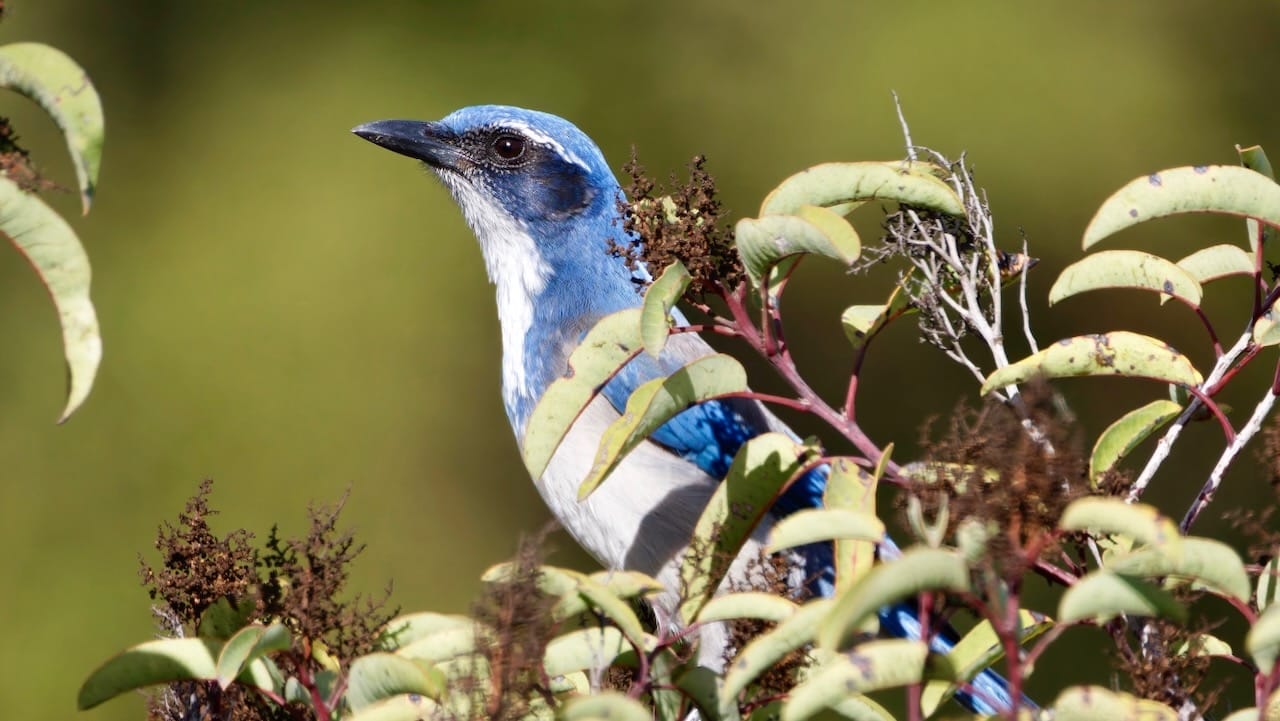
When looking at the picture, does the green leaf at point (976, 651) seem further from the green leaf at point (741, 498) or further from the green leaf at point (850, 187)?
the green leaf at point (850, 187)

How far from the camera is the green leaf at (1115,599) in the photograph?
142cm

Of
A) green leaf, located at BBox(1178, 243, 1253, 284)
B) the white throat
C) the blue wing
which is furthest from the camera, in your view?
the white throat

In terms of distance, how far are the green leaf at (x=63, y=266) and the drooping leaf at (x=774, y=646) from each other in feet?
2.50

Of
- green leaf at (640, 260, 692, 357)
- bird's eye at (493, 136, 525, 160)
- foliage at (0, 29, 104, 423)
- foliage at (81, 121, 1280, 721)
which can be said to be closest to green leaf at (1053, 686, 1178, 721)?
foliage at (81, 121, 1280, 721)

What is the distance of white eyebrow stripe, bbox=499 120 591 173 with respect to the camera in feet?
12.7

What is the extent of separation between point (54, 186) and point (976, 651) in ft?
3.93

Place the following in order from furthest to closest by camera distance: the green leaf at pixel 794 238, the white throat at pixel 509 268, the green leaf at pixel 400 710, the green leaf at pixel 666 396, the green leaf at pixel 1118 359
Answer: the white throat at pixel 509 268 → the green leaf at pixel 1118 359 → the green leaf at pixel 666 396 → the green leaf at pixel 794 238 → the green leaf at pixel 400 710

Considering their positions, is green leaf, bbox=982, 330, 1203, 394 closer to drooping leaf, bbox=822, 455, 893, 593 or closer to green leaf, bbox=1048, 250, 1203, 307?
green leaf, bbox=1048, 250, 1203, 307

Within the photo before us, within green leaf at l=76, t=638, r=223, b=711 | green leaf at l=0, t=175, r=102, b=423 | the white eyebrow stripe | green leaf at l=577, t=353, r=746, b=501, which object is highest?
the white eyebrow stripe

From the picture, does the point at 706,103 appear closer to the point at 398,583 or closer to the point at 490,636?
the point at 398,583

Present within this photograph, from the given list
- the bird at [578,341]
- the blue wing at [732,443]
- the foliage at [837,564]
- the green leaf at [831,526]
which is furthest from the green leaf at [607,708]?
the blue wing at [732,443]

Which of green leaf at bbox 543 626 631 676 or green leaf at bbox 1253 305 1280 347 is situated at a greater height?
green leaf at bbox 1253 305 1280 347

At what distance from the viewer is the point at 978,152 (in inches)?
203

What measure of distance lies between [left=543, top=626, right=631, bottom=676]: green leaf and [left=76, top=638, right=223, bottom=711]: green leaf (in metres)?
0.40
